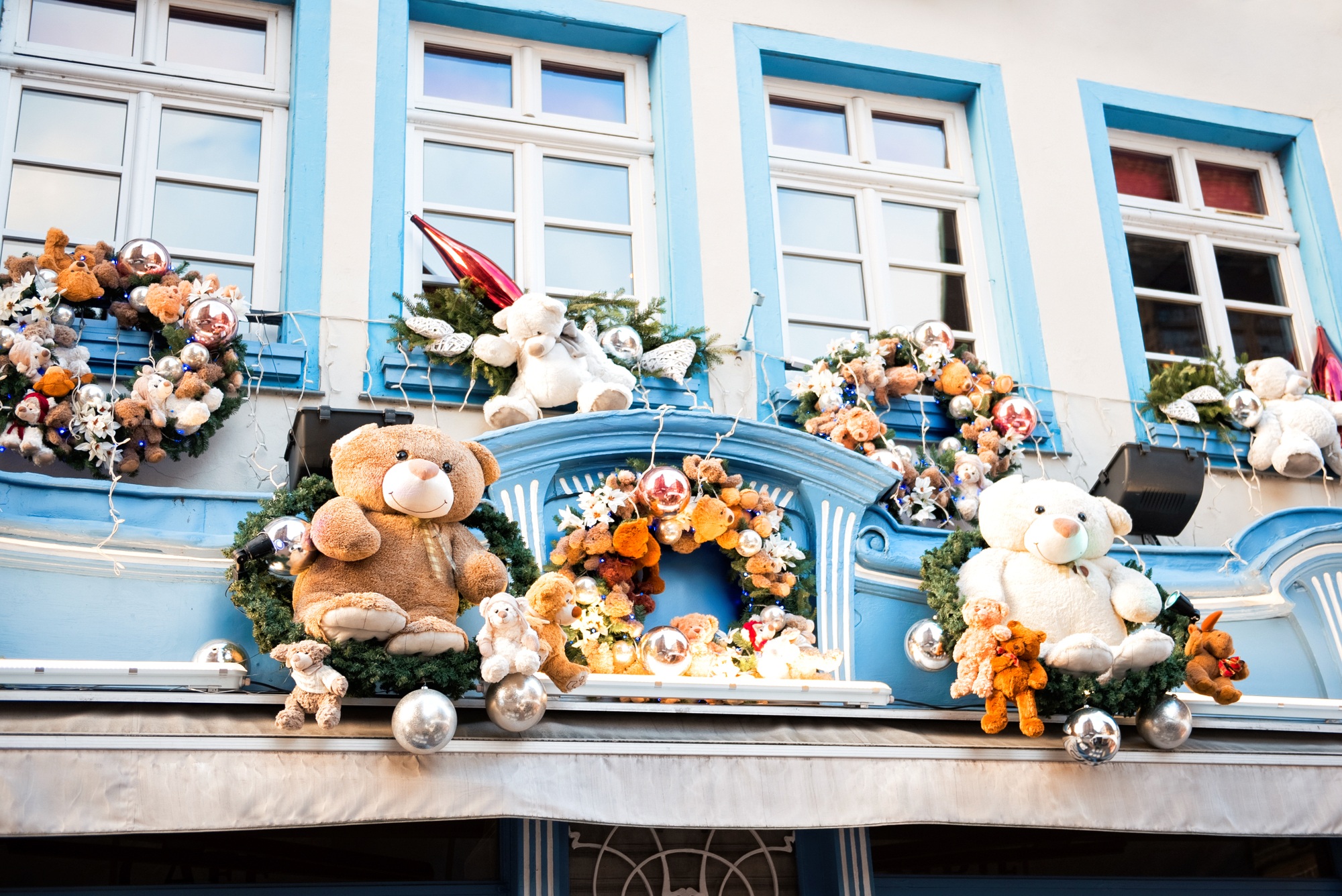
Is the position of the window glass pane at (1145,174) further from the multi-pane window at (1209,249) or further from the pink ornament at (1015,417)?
the pink ornament at (1015,417)

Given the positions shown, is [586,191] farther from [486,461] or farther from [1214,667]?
[1214,667]

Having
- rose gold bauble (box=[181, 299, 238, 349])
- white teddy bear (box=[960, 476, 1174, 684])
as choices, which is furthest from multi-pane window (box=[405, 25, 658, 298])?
white teddy bear (box=[960, 476, 1174, 684])

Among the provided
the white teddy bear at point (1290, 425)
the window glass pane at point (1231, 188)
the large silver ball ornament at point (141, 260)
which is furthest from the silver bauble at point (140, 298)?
the window glass pane at point (1231, 188)

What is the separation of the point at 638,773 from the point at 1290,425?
3.85 m

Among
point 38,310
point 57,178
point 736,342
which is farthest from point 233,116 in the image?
point 736,342

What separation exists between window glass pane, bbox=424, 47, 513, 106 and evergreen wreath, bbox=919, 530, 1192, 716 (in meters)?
2.85

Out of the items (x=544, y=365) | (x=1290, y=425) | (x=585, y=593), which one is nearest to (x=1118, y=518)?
(x=1290, y=425)

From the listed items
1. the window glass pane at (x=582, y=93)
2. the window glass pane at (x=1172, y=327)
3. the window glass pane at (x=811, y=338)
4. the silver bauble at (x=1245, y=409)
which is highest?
the window glass pane at (x=582, y=93)

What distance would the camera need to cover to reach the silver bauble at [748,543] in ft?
17.1

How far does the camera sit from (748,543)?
5211 mm

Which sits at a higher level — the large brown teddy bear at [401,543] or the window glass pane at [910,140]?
the window glass pane at [910,140]

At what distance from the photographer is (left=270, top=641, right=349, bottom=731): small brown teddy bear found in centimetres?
397

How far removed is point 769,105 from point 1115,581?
2959mm

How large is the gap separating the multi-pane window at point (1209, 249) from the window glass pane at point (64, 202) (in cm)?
465
